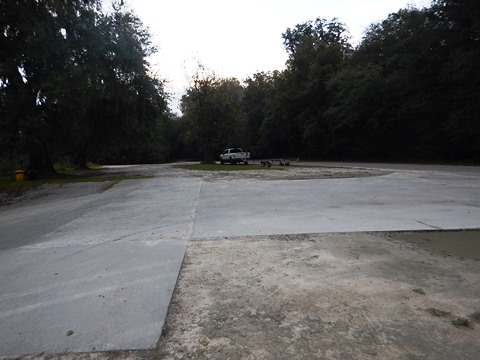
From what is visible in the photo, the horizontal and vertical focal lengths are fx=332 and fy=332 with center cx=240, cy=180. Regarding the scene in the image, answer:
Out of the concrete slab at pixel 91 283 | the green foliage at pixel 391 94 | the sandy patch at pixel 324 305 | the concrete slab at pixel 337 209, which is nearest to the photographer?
the sandy patch at pixel 324 305

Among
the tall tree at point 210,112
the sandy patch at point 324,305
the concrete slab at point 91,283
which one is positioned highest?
the tall tree at point 210,112

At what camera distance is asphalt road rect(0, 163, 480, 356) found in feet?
10.1

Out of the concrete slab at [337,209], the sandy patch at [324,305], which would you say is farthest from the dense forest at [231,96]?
the sandy patch at [324,305]

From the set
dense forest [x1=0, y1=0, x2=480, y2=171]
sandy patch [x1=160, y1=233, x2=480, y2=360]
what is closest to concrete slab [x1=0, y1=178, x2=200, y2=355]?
sandy patch [x1=160, y1=233, x2=480, y2=360]

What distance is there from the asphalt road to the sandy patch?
1.33 feet

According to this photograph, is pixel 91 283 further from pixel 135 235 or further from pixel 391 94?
pixel 391 94

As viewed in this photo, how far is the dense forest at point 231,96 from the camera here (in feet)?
64.3

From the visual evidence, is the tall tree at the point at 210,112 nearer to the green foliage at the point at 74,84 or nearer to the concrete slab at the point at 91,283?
the green foliage at the point at 74,84

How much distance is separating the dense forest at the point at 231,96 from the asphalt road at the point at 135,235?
6456 mm

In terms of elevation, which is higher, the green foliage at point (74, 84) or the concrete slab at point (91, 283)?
the green foliage at point (74, 84)

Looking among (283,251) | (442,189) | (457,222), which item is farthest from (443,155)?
(283,251)

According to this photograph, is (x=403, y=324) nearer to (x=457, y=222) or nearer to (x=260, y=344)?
(x=260, y=344)

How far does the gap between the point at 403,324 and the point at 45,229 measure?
7.47 meters

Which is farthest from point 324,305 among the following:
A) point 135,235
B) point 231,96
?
point 231,96
